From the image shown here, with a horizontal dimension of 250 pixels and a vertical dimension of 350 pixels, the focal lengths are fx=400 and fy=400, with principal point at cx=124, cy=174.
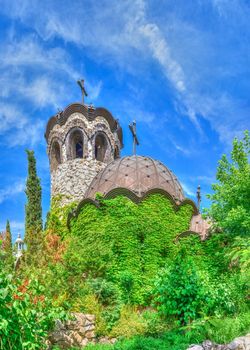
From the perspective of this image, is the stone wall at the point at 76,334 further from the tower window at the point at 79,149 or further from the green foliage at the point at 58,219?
the tower window at the point at 79,149

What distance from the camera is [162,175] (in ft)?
54.4

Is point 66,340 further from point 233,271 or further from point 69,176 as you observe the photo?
point 69,176

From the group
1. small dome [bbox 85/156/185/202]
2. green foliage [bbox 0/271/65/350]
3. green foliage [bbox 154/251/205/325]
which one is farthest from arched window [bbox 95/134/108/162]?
green foliage [bbox 0/271/65/350]

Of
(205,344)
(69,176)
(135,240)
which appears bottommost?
(205,344)

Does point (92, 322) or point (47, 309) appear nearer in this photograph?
point (47, 309)

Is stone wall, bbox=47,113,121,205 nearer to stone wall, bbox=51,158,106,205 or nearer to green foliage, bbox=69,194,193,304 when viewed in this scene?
stone wall, bbox=51,158,106,205

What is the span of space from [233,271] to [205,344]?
520cm

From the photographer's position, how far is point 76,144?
2327cm

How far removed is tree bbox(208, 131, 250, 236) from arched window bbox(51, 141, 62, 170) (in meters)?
10.4

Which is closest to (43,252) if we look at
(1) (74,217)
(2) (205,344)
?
(1) (74,217)

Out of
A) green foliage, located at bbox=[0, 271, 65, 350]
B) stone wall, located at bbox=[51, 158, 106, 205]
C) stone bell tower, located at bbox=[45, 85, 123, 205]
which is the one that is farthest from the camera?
stone bell tower, located at bbox=[45, 85, 123, 205]

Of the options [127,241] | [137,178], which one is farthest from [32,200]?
[127,241]

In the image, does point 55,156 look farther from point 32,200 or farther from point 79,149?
point 32,200

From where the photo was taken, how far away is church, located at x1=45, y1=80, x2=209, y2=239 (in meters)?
16.1
